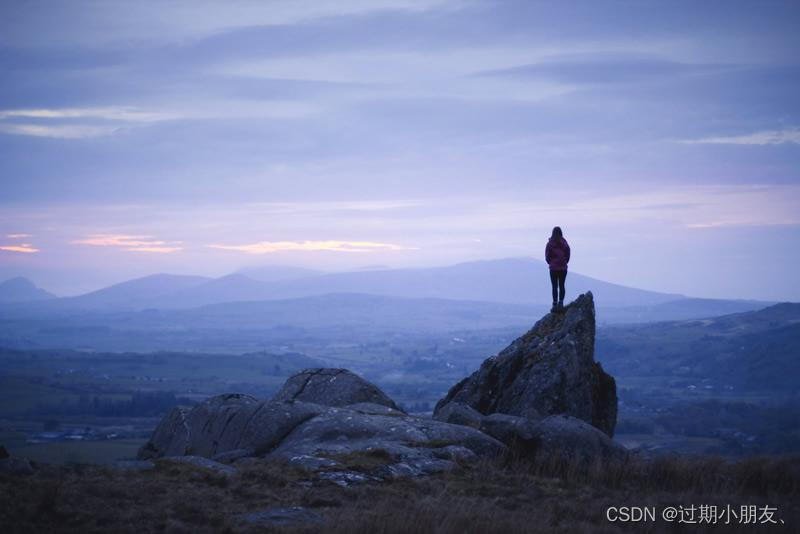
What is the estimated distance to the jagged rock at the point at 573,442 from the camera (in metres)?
17.0

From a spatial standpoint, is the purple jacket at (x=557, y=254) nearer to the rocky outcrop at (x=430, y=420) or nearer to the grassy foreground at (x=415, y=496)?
the rocky outcrop at (x=430, y=420)

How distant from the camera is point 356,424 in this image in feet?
60.1

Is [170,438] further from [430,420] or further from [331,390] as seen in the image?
[430,420]

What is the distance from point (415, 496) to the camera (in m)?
13.6

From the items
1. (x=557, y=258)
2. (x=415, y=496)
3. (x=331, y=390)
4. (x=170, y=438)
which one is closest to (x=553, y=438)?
(x=415, y=496)

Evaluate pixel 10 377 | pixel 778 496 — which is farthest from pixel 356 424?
pixel 10 377

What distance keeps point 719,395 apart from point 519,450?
109115mm

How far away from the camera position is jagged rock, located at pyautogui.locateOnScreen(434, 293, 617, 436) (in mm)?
22141

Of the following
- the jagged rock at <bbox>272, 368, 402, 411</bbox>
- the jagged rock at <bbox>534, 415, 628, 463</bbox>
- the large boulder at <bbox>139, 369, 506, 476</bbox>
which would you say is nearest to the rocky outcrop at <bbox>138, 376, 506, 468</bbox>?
the large boulder at <bbox>139, 369, 506, 476</bbox>

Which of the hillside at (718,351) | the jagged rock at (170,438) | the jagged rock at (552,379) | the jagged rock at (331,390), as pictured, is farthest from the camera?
the hillside at (718,351)

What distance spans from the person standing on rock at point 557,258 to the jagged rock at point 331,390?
25.0 feet

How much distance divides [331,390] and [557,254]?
958cm

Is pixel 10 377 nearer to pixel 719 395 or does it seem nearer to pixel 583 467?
pixel 719 395

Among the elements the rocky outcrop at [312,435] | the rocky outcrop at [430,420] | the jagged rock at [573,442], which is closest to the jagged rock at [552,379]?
the rocky outcrop at [430,420]
